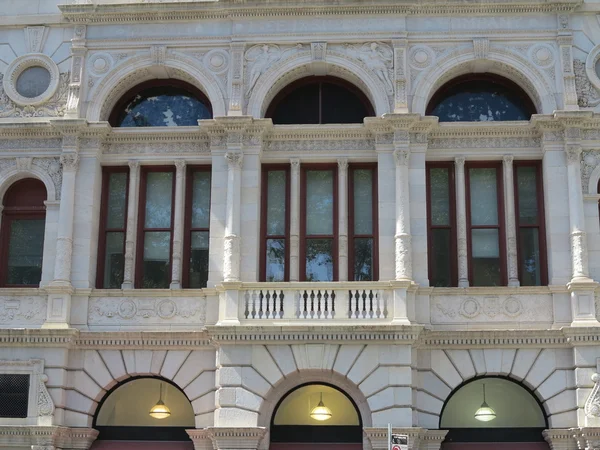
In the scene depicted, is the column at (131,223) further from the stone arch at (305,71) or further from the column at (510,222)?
the column at (510,222)

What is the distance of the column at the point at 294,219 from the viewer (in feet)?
92.0

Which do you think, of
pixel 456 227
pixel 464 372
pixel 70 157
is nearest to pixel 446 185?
pixel 456 227

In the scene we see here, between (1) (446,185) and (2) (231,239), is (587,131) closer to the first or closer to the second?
(1) (446,185)

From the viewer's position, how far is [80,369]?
27.3 m

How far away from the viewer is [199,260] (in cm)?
2892

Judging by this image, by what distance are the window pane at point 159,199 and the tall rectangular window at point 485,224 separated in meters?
8.72

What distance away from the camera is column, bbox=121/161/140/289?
93.1 ft

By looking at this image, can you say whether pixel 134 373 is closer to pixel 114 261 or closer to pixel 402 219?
pixel 114 261

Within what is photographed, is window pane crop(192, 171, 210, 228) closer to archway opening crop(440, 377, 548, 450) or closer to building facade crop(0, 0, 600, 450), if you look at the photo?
building facade crop(0, 0, 600, 450)

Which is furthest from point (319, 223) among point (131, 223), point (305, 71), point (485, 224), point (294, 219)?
point (131, 223)

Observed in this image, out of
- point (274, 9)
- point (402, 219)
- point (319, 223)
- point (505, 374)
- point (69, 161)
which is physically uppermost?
point (274, 9)

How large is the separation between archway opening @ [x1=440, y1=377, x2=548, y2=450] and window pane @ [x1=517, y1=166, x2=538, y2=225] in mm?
4749

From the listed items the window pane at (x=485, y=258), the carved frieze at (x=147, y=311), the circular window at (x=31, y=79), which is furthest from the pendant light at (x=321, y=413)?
the circular window at (x=31, y=79)

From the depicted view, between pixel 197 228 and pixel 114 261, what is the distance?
2.59 m
